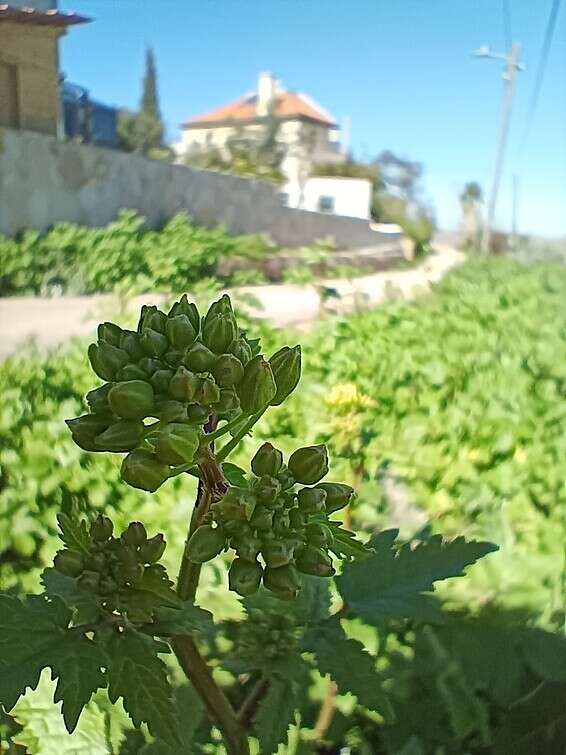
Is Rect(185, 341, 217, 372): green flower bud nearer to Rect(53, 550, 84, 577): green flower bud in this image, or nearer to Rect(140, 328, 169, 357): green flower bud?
Rect(140, 328, 169, 357): green flower bud

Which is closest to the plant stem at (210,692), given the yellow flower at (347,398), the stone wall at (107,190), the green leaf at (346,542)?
the green leaf at (346,542)

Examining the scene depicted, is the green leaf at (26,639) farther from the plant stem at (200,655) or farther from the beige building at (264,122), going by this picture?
the beige building at (264,122)

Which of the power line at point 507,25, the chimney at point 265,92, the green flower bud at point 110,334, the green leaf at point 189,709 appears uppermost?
the power line at point 507,25

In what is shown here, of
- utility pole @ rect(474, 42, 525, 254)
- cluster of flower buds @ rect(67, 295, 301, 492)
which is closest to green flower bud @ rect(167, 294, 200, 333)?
cluster of flower buds @ rect(67, 295, 301, 492)

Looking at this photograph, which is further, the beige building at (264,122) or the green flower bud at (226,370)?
the beige building at (264,122)

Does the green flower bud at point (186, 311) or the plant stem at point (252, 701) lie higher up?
the green flower bud at point (186, 311)

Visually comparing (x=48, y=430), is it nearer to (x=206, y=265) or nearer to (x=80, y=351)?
(x=80, y=351)
